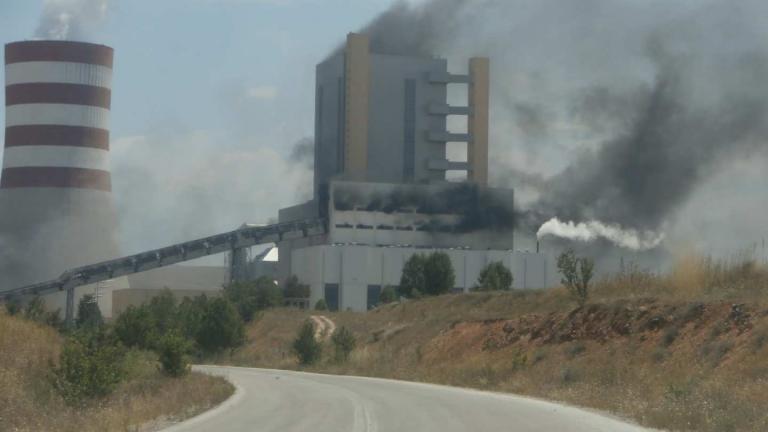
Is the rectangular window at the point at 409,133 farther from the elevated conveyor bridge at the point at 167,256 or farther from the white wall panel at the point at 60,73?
the white wall panel at the point at 60,73

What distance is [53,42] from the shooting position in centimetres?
9150

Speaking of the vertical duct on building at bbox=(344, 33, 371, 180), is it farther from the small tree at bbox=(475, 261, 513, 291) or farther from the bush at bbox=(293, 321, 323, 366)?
the bush at bbox=(293, 321, 323, 366)

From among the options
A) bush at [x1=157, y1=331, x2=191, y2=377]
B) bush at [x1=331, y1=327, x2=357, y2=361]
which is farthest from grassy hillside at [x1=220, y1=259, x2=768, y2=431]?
bush at [x1=157, y1=331, x2=191, y2=377]

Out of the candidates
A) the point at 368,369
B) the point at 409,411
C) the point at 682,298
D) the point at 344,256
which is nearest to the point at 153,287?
the point at 344,256

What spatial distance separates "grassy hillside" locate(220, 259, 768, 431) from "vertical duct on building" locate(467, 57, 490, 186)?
160ft

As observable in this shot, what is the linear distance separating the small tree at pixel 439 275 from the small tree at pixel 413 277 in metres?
0.37

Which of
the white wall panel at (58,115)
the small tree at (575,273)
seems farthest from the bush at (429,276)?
the small tree at (575,273)

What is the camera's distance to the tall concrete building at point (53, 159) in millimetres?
91125

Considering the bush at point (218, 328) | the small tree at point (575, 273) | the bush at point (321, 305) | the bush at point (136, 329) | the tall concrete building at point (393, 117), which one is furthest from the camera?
the tall concrete building at point (393, 117)

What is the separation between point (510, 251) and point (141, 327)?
173 ft

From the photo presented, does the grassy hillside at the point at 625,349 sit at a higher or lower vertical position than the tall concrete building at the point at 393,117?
lower

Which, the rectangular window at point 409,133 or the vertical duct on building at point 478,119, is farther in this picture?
the vertical duct on building at point 478,119

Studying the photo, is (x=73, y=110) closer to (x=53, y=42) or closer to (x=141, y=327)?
(x=53, y=42)

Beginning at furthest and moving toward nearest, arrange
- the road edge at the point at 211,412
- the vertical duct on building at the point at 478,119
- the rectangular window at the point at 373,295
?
the vertical duct on building at the point at 478,119, the rectangular window at the point at 373,295, the road edge at the point at 211,412
